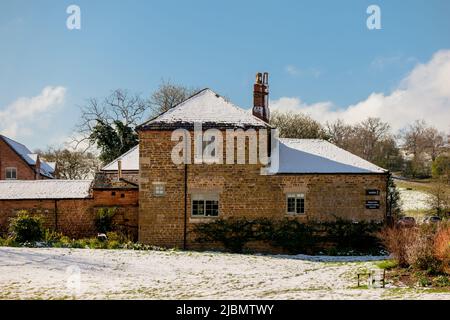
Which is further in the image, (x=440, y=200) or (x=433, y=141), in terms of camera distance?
(x=433, y=141)

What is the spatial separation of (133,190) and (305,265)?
10.2 meters

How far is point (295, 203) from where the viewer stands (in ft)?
75.2

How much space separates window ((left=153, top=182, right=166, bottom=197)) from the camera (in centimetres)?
2253

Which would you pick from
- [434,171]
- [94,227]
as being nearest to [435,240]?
[94,227]

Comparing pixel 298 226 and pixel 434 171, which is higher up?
pixel 434 171

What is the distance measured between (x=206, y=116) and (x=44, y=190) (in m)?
10.3

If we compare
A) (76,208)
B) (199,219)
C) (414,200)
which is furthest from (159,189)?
(414,200)

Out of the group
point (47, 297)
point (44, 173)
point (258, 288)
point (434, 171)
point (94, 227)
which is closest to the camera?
point (47, 297)

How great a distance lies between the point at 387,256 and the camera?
21.5m

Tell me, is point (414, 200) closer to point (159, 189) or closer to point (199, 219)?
point (199, 219)

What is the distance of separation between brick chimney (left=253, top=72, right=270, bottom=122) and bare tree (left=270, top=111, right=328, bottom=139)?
25.4 metres

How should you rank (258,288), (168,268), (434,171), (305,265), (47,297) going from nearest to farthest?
(47,297) → (258,288) → (168,268) → (305,265) → (434,171)

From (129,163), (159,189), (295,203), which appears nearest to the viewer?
(159,189)

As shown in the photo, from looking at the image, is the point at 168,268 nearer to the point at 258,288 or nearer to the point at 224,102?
the point at 258,288
